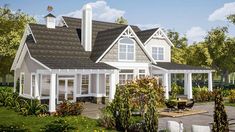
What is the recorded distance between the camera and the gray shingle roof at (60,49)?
24188 millimetres

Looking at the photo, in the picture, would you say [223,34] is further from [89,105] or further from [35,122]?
[35,122]

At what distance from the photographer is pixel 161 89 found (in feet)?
59.5

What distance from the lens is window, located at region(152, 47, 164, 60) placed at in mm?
34281

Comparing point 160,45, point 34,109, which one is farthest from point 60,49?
point 160,45

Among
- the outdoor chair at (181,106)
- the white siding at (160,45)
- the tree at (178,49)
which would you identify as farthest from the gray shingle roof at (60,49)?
the tree at (178,49)

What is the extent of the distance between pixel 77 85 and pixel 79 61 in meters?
2.33

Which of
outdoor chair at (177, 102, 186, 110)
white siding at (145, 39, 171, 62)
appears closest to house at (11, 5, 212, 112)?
white siding at (145, 39, 171, 62)

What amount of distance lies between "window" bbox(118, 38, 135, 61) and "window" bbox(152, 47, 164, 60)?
5.69m

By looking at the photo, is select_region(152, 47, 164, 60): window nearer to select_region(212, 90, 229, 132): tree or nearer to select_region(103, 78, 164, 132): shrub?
select_region(103, 78, 164, 132): shrub

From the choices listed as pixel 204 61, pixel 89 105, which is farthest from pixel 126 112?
pixel 204 61

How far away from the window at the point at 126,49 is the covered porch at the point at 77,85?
2696 millimetres

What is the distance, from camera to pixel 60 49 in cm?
2712

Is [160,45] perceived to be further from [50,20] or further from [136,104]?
[136,104]

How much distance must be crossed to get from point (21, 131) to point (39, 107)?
6.15 m
